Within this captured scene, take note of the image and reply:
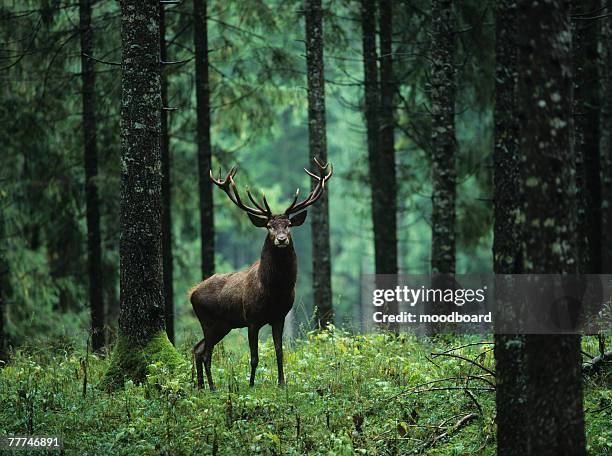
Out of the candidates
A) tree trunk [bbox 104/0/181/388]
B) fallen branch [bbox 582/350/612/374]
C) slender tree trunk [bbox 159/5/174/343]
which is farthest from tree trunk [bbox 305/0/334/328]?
Answer: fallen branch [bbox 582/350/612/374]

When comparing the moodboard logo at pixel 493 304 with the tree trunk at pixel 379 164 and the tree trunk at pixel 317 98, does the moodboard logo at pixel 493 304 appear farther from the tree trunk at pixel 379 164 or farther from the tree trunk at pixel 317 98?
the tree trunk at pixel 317 98

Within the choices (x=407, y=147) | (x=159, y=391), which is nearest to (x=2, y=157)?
(x=407, y=147)

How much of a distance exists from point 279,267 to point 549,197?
4.70 meters

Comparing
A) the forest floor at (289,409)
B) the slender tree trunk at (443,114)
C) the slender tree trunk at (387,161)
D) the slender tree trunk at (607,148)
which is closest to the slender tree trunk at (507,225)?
the forest floor at (289,409)

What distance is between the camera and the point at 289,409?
8977 millimetres

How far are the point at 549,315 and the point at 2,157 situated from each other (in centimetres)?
1656

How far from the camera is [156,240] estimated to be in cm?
1035

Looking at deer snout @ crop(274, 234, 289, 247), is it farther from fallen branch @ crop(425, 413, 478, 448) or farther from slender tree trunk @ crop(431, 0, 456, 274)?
slender tree trunk @ crop(431, 0, 456, 274)

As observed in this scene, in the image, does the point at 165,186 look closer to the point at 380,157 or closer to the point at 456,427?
the point at 380,157

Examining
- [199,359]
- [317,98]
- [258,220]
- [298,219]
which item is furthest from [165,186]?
[199,359]

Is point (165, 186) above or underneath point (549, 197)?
above

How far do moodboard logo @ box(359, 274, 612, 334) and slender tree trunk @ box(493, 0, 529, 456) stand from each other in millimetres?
104

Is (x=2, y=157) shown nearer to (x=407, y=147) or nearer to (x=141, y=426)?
(x=407, y=147)

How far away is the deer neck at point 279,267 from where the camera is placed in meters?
10.2
